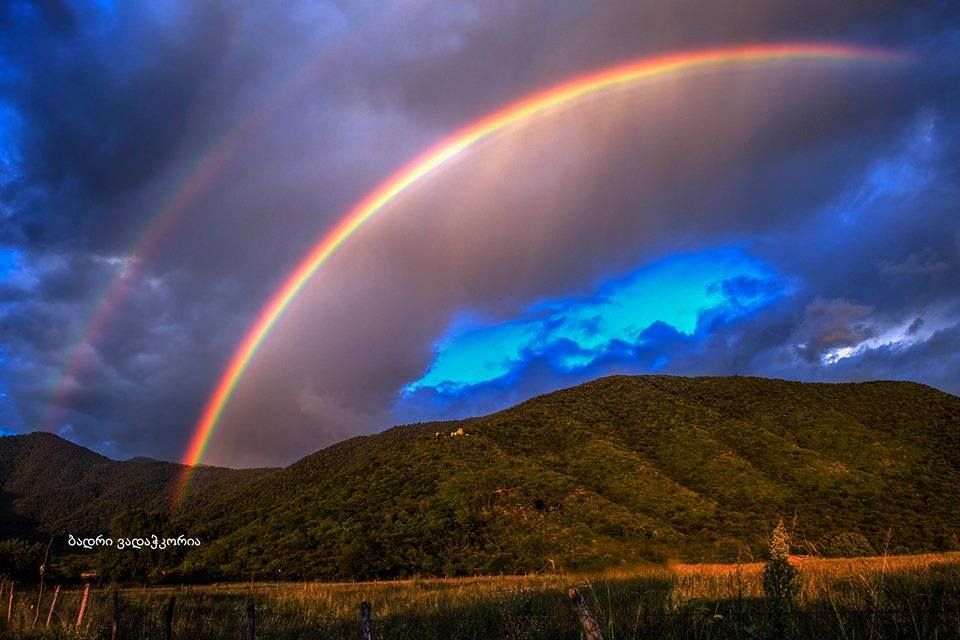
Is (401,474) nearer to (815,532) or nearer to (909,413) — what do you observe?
(815,532)

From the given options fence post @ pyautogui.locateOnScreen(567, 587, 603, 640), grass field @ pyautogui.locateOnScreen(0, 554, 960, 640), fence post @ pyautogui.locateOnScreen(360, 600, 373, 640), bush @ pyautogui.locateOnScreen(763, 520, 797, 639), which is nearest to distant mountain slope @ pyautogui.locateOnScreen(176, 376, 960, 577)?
grass field @ pyautogui.locateOnScreen(0, 554, 960, 640)

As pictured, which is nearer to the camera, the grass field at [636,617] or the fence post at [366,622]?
the fence post at [366,622]

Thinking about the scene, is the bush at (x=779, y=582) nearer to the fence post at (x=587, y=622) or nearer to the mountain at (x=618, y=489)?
the fence post at (x=587, y=622)

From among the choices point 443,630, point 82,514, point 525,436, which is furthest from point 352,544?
point 82,514

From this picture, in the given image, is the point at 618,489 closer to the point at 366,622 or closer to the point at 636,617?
the point at 636,617

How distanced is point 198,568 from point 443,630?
2299 inches

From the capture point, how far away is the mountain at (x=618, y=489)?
58406 mm

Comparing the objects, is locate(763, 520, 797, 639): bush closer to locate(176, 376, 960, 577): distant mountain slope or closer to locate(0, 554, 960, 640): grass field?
locate(0, 554, 960, 640): grass field

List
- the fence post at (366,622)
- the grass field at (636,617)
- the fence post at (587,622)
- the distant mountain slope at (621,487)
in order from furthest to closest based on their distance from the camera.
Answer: the distant mountain slope at (621,487)
the grass field at (636,617)
the fence post at (366,622)
the fence post at (587,622)

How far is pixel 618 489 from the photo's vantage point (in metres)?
76.4

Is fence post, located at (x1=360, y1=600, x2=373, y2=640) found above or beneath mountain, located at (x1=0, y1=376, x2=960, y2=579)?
beneath

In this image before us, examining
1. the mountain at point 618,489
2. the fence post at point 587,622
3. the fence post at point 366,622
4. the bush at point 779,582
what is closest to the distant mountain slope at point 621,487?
the mountain at point 618,489

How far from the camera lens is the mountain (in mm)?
58406

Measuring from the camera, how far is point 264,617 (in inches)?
614
